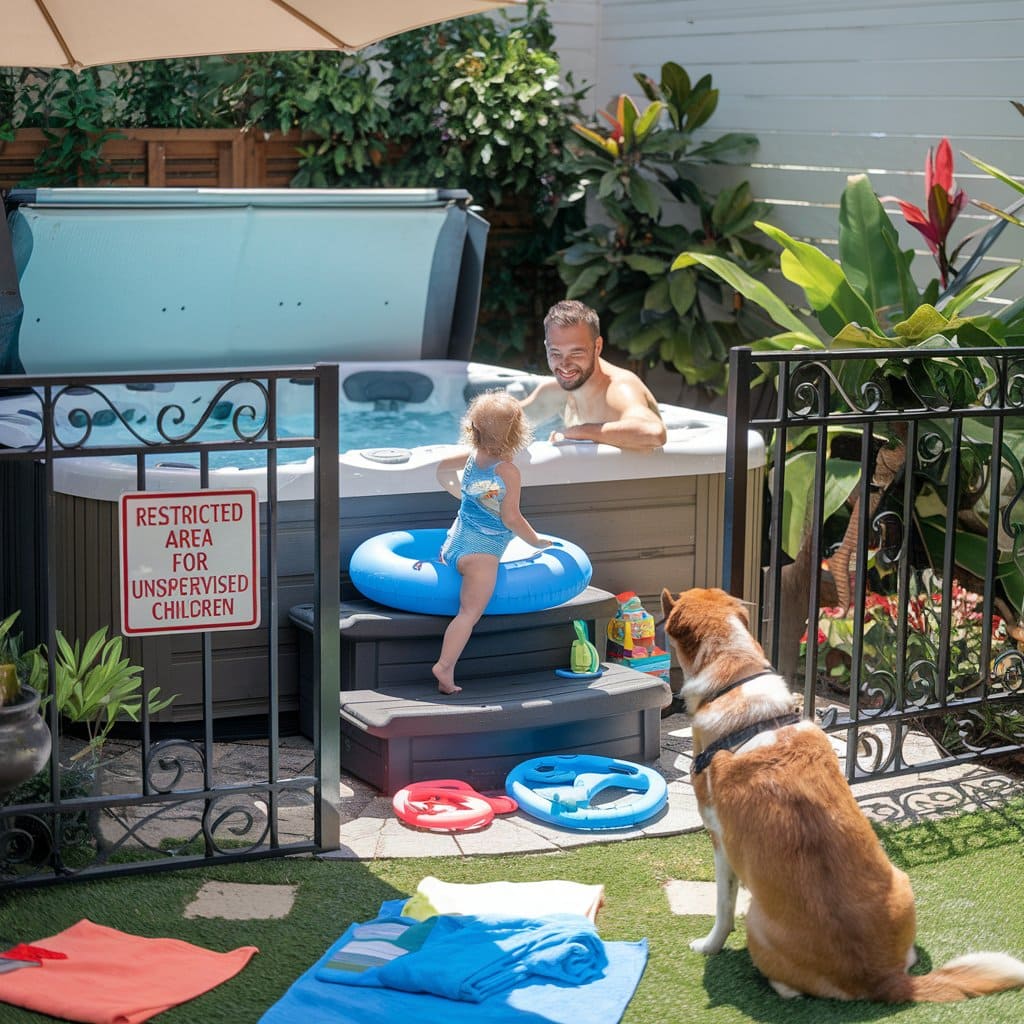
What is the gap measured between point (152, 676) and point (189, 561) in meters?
1.00

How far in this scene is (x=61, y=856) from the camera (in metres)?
3.40

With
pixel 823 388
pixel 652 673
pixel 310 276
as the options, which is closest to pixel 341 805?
pixel 652 673

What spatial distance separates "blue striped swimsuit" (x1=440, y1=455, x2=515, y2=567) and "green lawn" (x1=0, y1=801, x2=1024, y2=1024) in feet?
3.12

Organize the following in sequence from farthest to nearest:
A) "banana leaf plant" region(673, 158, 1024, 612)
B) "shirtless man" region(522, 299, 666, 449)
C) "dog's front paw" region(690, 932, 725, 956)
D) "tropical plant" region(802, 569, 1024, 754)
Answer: "shirtless man" region(522, 299, 666, 449) < "banana leaf plant" region(673, 158, 1024, 612) < "tropical plant" region(802, 569, 1024, 754) < "dog's front paw" region(690, 932, 725, 956)

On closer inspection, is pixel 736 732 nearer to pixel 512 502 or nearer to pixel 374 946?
pixel 374 946

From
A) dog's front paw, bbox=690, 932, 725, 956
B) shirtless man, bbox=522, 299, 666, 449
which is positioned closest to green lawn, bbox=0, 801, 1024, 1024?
dog's front paw, bbox=690, 932, 725, 956

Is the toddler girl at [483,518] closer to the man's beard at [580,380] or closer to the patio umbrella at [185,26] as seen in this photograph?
the man's beard at [580,380]

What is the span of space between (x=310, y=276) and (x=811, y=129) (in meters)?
2.67

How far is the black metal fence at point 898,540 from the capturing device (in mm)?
3811

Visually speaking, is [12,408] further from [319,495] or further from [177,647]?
[319,495]

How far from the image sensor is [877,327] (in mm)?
4777

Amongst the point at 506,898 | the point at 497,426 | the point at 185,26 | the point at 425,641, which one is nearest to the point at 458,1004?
the point at 506,898

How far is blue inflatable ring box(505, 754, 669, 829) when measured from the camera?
3.74 meters

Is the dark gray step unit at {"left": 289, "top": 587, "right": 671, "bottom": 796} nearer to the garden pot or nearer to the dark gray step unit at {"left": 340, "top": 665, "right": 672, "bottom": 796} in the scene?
the dark gray step unit at {"left": 340, "top": 665, "right": 672, "bottom": 796}
